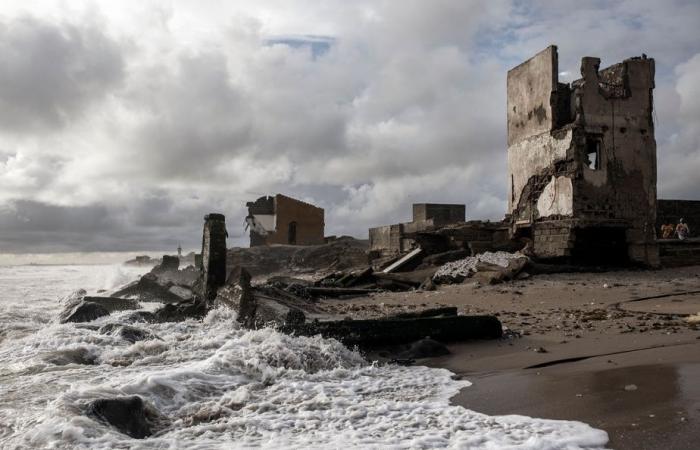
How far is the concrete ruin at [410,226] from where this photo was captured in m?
22.9

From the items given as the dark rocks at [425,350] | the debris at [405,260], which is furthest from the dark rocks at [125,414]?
the debris at [405,260]

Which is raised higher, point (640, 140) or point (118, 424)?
point (640, 140)

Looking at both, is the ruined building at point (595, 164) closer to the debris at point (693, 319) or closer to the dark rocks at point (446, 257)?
the dark rocks at point (446, 257)

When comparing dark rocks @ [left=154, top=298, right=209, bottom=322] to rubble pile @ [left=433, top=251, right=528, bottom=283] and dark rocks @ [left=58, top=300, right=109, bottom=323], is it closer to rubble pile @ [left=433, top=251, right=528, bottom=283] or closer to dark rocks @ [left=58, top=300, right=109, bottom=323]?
dark rocks @ [left=58, top=300, right=109, bottom=323]

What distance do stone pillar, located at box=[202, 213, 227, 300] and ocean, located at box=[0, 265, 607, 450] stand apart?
4418 millimetres

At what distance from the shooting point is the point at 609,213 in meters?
15.5

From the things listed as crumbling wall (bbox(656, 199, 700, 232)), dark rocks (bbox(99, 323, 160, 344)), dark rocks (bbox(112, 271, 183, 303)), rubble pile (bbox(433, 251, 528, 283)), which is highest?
crumbling wall (bbox(656, 199, 700, 232))

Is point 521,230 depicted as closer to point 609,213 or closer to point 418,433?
point 609,213

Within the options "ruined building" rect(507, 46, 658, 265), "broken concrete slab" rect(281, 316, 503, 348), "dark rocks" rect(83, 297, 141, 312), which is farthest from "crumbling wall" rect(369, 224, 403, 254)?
"broken concrete slab" rect(281, 316, 503, 348)

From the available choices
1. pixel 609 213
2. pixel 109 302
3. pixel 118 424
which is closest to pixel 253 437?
pixel 118 424

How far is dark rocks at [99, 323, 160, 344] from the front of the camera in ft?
27.7

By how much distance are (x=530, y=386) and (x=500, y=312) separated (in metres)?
4.89

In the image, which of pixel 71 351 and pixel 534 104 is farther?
pixel 534 104

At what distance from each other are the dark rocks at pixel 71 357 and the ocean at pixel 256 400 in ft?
0.19
